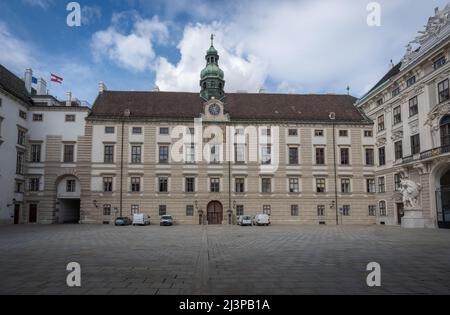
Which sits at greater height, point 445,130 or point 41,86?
point 41,86

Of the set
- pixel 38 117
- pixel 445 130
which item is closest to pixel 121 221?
pixel 38 117

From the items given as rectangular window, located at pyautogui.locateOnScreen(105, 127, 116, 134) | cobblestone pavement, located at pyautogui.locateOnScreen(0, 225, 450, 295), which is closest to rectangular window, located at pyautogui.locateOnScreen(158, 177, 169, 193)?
rectangular window, located at pyautogui.locateOnScreen(105, 127, 116, 134)

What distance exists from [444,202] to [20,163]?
156 ft

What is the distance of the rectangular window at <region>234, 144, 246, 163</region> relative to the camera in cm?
5009

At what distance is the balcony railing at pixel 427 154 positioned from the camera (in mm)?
35053

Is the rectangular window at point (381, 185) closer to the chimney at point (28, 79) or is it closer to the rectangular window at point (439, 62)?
the rectangular window at point (439, 62)

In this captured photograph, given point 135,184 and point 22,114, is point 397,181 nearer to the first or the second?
point 135,184

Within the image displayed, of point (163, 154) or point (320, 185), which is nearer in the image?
point (163, 154)

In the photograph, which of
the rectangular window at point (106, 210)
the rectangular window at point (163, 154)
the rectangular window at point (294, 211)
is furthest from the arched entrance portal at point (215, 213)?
the rectangular window at point (106, 210)

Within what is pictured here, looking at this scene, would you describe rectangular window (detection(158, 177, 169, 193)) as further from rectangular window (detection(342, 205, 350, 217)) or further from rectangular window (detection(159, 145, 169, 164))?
rectangular window (detection(342, 205, 350, 217))

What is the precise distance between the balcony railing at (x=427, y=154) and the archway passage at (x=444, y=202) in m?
2.63

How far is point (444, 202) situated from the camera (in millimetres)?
36688

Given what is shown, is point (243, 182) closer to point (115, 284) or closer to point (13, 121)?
point (13, 121)
